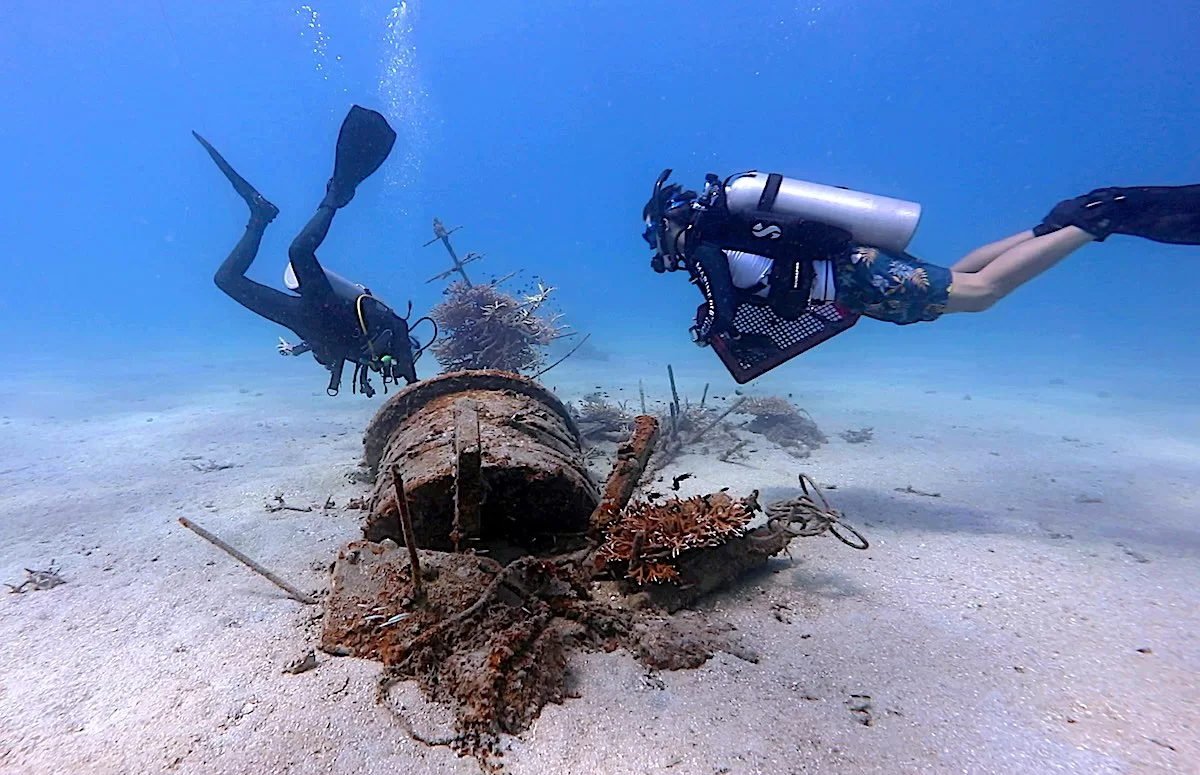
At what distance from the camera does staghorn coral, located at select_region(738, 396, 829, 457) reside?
27.3 feet

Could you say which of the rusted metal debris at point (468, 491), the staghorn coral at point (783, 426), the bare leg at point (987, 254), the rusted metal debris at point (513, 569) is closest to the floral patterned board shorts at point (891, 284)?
the bare leg at point (987, 254)

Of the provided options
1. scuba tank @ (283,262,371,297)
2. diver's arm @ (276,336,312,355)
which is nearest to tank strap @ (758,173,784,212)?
scuba tank @ (283,262,371,297)

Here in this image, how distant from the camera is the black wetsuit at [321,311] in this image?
6648mm

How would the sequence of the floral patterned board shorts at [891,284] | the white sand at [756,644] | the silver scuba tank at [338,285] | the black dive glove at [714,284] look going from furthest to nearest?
the silver scuba tank at [338,285], the black dive glove at [714,284], the floral patterned board shorts at [891,284], the white sand at [756,644]

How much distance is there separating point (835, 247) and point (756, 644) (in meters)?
3.67

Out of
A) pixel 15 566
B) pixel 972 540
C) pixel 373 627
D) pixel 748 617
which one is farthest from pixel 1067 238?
pixel 15 566

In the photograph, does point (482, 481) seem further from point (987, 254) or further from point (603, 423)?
point (987, 254)

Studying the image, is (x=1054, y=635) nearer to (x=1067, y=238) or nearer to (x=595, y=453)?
(x=1067, y=238)

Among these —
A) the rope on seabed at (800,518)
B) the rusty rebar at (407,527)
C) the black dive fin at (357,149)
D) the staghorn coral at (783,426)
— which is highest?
the black dive fin at (357,149)

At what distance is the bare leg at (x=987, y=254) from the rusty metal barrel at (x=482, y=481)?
4.77 meters

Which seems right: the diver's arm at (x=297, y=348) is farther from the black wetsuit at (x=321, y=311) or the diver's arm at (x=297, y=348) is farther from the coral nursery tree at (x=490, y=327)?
the coral nursery tree at (x=490, y=327)

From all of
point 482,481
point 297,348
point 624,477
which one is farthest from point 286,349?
point 624,477

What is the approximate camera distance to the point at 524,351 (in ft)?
33.0

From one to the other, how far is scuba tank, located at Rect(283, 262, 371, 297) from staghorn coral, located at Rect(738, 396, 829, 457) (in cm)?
658
